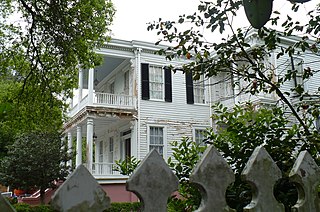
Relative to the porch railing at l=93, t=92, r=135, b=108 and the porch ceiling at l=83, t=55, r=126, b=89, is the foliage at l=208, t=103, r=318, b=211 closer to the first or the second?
the porch railing at l=93, t=92, r=135, b=108

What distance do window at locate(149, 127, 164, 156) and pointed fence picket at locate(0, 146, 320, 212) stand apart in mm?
14722

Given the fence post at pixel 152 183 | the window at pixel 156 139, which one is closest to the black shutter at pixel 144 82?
the window at pixel 156 139

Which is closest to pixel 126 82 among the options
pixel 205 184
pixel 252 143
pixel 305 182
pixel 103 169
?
pixel 103 169

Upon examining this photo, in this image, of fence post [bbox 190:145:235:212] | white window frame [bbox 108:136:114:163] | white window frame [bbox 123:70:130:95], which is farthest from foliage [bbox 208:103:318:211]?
white window frame [bbox 108:136:114:163]

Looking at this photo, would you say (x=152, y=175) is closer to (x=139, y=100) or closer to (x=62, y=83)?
(x=62, y=83)

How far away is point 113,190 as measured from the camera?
624 inches

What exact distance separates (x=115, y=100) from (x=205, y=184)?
15177 millimetres

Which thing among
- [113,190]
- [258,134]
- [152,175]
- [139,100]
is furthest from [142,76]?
[152,175]

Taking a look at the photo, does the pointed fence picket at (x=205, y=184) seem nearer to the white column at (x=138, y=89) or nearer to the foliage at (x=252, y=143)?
the foliage at (x=252, y=143)

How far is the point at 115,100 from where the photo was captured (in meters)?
16.8

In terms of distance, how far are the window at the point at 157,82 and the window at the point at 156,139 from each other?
5.37 feet

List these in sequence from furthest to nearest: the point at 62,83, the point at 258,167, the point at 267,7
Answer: the point at 62,83, the point at 258,167, the point at 267,7

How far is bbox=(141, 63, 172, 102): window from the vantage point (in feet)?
56.5

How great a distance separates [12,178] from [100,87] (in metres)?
8.01
